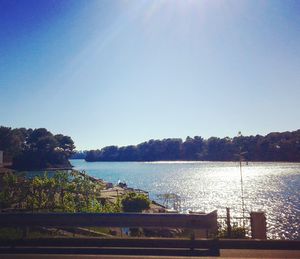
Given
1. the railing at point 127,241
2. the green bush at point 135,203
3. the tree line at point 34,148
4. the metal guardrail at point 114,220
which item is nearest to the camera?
the railing at point 127,241

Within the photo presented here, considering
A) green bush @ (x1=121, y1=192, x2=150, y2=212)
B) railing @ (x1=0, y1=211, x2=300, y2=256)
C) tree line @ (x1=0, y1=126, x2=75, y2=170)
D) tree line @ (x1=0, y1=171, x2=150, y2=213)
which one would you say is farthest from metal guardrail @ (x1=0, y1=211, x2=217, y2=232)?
tree line @ (x1=0, y1=126, x2=75, y2=170)

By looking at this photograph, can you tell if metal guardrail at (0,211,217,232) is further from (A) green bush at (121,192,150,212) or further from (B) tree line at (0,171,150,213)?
(A) green bush at (121,192,150,212)

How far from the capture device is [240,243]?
977 centimetres

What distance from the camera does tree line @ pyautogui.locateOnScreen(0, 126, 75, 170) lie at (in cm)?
15962

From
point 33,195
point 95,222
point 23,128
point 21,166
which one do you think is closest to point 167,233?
point 33,195

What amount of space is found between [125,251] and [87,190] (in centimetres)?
3451

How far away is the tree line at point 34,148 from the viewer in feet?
524

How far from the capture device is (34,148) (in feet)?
552

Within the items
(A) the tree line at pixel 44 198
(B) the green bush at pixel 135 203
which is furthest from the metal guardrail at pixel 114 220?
(B) the green bush at pixel 135 203

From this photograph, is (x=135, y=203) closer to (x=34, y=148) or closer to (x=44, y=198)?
(x=44, y=198)

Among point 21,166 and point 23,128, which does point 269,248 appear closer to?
point 21,166

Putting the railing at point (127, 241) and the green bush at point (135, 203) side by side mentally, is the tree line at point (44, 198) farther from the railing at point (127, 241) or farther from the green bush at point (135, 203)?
the railing at point (127, 241)

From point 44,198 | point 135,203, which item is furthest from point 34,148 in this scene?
point 135,203

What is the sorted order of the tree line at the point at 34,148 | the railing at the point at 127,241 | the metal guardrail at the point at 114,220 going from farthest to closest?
the tree line at the point at 34,148 → the metal guardrail at the point at 114,220 → the railing at the point at 127,241
